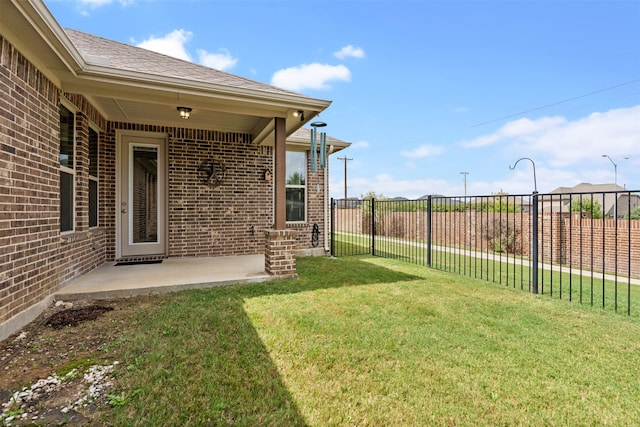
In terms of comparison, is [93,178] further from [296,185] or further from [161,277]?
[296,185]

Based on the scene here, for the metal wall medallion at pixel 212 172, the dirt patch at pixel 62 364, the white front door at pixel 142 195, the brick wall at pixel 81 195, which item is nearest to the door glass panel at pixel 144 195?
the white front door at pixel 142 195

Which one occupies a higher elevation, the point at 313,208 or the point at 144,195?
the point at 144,195

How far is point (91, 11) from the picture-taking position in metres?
6.95

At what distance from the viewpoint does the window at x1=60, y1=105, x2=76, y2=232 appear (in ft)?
12.6

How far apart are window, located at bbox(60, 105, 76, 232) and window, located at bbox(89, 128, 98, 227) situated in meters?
0.82

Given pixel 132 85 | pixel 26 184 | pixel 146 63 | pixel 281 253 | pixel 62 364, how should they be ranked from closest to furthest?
pixel 62 364, pixel 26 184, pixel 132 85, pixel 146 63, pixel 281 253

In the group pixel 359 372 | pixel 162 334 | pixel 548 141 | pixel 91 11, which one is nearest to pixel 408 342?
pixel 359 372

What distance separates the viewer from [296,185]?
7.22 meters

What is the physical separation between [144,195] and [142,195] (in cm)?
4

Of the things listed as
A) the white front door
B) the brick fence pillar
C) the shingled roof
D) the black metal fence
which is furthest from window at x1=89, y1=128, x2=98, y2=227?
Result: the black metal fence

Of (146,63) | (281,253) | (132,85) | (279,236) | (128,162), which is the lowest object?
(281,253)

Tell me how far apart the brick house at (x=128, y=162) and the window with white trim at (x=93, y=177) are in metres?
0.03

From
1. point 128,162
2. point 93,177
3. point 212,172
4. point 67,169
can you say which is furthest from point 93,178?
point 212,172

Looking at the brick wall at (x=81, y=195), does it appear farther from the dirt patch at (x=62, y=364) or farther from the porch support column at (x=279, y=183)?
the porch support column at (x=279, y=183)
